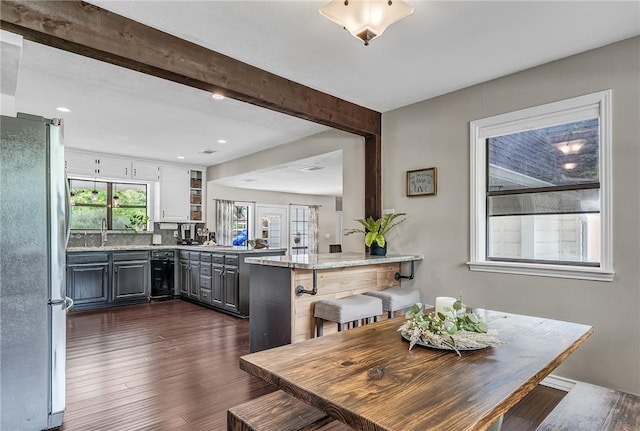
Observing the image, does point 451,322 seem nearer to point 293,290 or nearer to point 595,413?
point 595,413

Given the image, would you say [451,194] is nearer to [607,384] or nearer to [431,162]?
[431,162]

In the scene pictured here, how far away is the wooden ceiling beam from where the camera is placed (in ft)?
6.50

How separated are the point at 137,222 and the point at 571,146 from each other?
648cm

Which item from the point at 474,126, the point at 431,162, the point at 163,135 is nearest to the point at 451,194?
the point at 431,162

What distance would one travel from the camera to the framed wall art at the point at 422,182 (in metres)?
3.66

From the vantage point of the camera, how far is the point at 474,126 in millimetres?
3371

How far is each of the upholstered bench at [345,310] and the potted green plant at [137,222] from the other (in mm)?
4888

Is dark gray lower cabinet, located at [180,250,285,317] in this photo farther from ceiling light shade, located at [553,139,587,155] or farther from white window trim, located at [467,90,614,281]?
ceiling light shade, located at [553,139,587,155]

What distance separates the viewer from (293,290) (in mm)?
2850

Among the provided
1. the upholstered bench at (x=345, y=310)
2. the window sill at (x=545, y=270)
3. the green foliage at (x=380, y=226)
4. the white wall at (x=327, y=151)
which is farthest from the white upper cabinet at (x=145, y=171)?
the window sill at (x=545, y=270)

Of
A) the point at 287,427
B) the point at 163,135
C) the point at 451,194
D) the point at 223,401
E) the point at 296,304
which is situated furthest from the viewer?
the point at 163,135

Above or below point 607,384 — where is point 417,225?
above

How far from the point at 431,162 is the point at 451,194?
1.33ft

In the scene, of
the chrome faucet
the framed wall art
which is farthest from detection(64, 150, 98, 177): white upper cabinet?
the framed wall art
